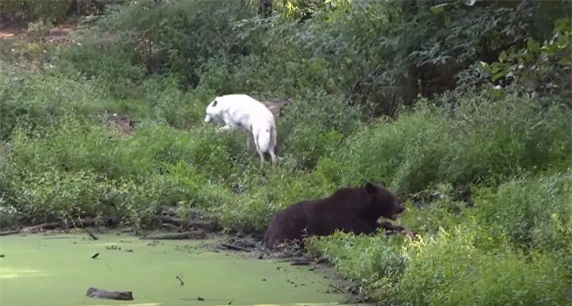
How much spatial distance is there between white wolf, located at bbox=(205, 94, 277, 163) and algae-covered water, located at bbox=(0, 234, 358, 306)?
3834 mm

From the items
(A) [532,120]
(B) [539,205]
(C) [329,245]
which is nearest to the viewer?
(B) [539,205]

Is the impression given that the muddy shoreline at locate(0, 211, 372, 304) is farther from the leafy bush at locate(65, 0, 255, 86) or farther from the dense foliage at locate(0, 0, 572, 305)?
the leafy bush at locate(65, 0, 255, 86)

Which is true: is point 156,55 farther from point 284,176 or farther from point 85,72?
point 284,176

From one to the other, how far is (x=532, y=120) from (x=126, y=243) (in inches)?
161

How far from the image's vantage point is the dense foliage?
287 inches

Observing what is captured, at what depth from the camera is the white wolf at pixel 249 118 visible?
14.0 m

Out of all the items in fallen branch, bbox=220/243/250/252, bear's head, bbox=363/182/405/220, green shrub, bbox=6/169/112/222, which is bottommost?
fallen branch, bbox=220/243/250/252

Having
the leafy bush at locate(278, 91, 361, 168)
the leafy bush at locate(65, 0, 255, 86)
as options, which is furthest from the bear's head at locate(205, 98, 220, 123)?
the leafy bush at locate(65, 0, 255, 86)

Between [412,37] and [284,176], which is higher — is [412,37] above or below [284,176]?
above

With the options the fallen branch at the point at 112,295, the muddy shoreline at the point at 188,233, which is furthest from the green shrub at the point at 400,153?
the fallen branch at the point at 112,295

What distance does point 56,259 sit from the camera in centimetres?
924

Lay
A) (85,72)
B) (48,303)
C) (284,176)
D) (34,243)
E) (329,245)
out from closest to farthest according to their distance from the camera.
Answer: (48,303) < (329,245) < (34,243) < (284,176) < (85,72)

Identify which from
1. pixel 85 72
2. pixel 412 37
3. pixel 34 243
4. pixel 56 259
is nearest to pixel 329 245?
pixel 56 259

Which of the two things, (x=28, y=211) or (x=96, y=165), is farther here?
(x=96, y=165)
